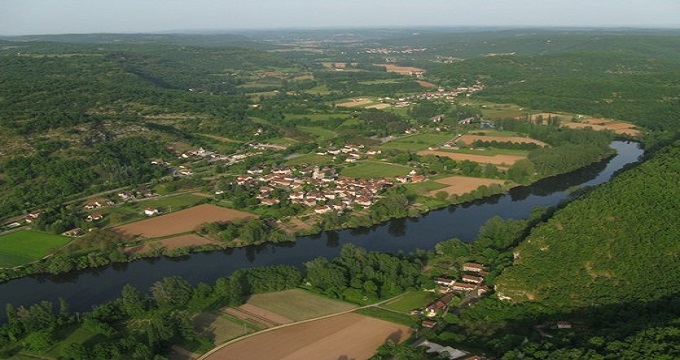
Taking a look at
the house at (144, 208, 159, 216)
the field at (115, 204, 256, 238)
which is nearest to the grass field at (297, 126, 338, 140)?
the field at (115, 204, 256, 238)

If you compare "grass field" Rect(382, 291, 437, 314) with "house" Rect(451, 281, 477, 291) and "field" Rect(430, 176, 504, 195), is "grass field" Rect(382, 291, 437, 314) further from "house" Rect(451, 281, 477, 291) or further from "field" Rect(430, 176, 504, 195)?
"field" Rect(430, 176, 504, 195)

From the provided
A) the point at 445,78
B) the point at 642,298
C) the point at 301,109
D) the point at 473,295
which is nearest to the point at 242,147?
the point at 301,109

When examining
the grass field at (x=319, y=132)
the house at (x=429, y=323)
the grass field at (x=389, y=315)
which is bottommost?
the grass field at (x=389, y=315)

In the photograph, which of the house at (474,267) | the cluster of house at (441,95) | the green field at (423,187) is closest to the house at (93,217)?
the green field at (423,187)

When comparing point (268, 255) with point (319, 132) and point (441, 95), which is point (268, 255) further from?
point (441, 95)

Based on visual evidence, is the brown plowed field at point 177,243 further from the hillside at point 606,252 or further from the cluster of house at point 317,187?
the hillside at point 606,252

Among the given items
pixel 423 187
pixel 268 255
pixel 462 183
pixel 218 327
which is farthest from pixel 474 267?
pixel 462 183
